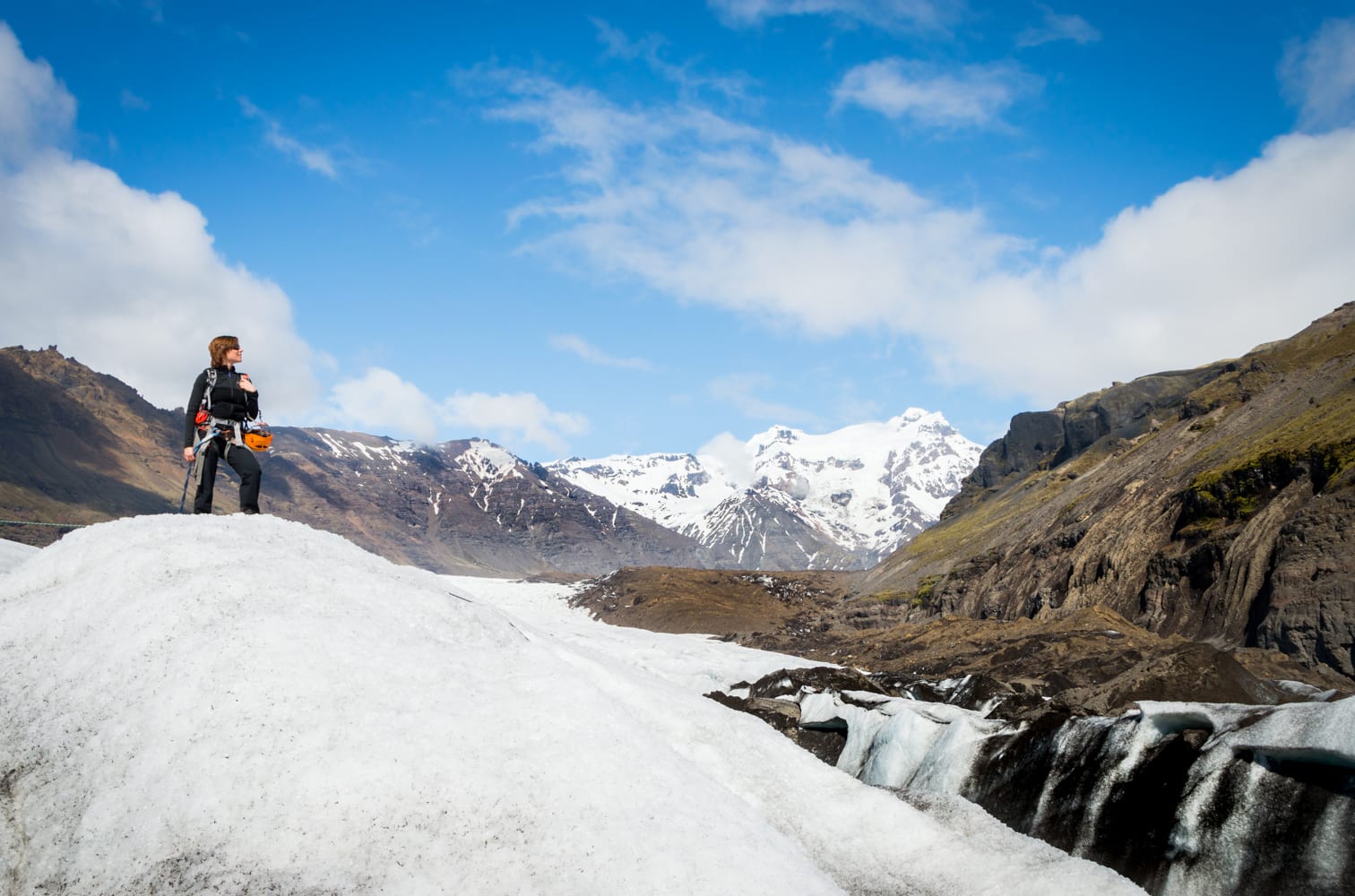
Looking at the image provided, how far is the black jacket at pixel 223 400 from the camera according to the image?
37.7 ft

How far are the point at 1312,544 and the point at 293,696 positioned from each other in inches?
1729

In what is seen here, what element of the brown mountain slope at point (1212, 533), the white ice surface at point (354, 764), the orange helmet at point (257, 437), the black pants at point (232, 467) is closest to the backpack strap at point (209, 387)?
the black pants at point (232, 467)

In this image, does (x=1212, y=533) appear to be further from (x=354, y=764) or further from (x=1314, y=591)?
(x=354, y=764)

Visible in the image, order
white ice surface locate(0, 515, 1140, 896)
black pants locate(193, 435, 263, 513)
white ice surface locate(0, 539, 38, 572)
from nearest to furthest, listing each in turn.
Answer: white ice surface locate(0, 515, 1140, 896) → black pants locate(193, 435, 263, 513) → white ice surface locate(0, 539, 38, 572)

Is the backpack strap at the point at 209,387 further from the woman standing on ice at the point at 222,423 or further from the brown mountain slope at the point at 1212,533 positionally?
the brown mountain slope at the point at 1212,533

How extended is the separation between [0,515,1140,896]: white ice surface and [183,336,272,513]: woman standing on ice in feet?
4.66

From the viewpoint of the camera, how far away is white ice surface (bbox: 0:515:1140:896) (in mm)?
6660

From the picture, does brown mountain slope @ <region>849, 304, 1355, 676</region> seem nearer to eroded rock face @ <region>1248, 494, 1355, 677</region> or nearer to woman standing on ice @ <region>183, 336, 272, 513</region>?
eroded rock face @ <region>1248, 494, 1355, 677</region>

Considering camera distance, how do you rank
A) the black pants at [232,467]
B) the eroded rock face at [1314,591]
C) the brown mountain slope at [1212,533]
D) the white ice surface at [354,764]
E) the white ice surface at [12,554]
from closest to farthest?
the white ice surface at [354,764], the black pants at [232,467], the white ice surface at [12,554], the eroded rock face at [1314,591], the brown mountain slope at [1212,533]

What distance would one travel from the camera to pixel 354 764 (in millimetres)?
7211

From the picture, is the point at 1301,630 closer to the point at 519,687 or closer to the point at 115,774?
the point at 519,687

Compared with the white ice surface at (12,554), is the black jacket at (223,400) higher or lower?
higher

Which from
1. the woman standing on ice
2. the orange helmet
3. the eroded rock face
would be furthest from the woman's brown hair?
the eroded rock face

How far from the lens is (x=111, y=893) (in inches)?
248
